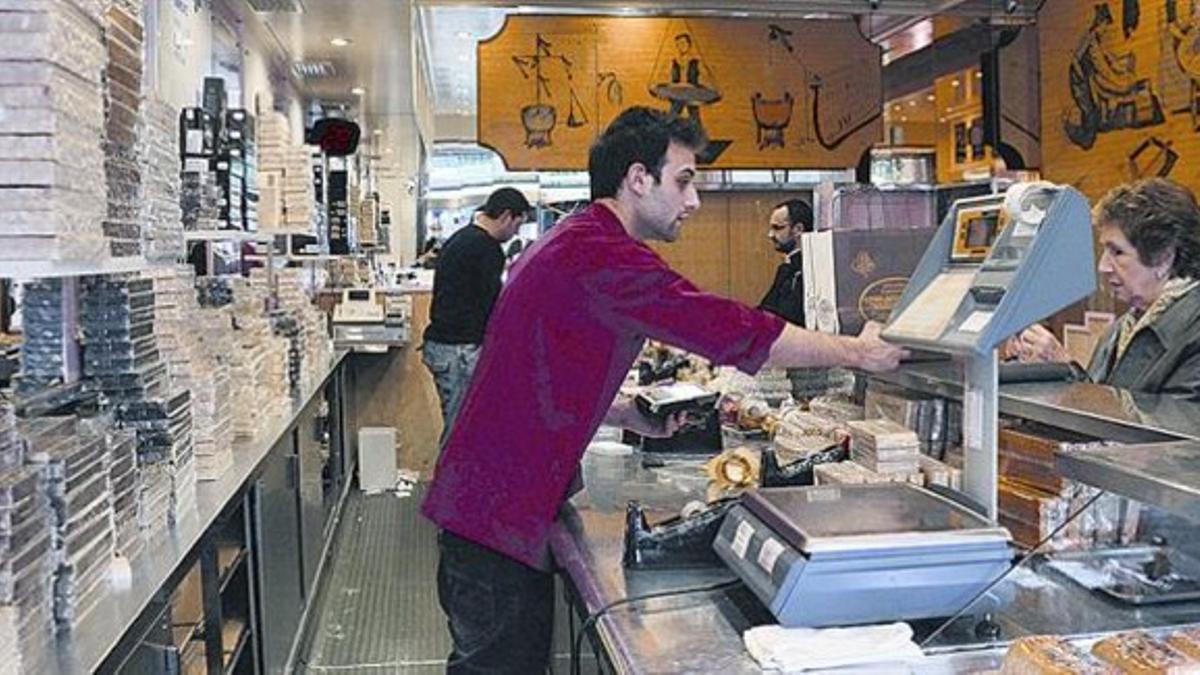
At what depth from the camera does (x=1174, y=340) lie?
276cm

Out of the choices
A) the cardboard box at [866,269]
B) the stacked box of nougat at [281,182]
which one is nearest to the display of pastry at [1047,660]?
the cardboard box at [866,269]

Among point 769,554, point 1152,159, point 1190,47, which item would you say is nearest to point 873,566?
point 769,554

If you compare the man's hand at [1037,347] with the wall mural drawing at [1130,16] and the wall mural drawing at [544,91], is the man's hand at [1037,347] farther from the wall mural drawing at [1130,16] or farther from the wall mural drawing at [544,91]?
the wall mural drawing at [544,91]

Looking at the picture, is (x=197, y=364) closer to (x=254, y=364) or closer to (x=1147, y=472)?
(x=254, y=364)

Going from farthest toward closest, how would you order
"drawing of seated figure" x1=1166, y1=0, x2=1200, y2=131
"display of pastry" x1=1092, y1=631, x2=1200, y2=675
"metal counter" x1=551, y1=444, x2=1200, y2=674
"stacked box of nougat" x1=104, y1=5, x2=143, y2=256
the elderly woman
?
"drawing of seated figure" x1=1166, y1=0, x2=1200, y2=131 → the elderly woman → "stacked box of nougat" x1=104, y1=5, x2=143, y2=256 → "metal counter" x1=551, y1=444, x2=1200, y2=674 → "display of pastry" x1=1092, y1=631, x2=1200, y2=675

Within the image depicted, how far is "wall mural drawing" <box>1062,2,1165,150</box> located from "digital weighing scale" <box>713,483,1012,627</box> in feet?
12.5

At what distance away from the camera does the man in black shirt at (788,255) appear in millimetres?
5496

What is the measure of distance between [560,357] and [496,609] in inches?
21.0

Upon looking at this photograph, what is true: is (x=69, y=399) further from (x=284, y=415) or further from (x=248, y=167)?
(x=248, y=167)

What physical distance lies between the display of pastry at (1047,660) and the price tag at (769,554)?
0.31 metres

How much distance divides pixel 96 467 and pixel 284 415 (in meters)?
2.07

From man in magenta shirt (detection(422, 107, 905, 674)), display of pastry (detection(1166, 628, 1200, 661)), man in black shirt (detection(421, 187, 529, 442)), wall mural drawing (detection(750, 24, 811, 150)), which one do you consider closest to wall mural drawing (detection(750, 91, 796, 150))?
wall mural drawing (detection(750, 24, 811, 150))

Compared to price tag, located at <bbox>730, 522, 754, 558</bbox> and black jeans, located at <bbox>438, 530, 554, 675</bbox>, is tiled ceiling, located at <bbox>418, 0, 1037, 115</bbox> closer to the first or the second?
black jeans, located at <bbox>438, 530, 554, 675</bbox>

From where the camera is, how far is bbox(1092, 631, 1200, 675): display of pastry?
4.37ft
